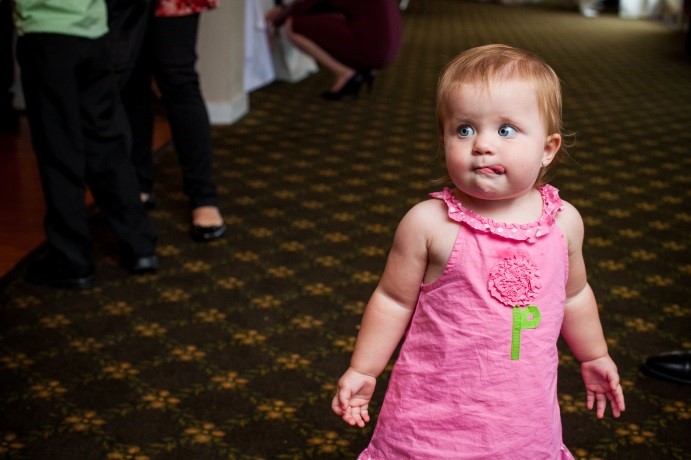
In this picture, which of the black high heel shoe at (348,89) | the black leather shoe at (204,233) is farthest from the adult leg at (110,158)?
the black high heel shoe at (348,89)

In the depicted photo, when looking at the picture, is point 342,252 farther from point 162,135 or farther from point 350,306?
point 162,135

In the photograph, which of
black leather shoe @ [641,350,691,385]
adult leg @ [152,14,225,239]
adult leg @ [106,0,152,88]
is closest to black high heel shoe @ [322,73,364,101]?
adult leg @ [152,14,225,239]

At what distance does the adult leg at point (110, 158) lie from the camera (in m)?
2.20

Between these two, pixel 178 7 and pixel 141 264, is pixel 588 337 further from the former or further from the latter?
pixel 178 7

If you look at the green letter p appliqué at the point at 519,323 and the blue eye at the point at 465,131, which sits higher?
the blue eye at the point at 465,131

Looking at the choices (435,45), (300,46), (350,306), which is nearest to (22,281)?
(350,306)

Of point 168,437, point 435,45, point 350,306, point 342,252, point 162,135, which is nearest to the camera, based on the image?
point 168,437

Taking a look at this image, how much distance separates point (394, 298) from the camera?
1.14 metres

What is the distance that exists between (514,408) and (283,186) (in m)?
2.35

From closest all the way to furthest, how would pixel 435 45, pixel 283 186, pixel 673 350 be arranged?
pixel 673 350 < pixel 283 186 < pixel 435 45

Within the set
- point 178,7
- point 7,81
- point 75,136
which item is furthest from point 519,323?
point 7,81

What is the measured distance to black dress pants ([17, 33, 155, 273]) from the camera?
210cm

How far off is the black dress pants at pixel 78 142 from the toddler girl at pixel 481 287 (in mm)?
1279

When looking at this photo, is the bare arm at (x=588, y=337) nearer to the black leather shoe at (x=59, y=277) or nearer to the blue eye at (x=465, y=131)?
the blue eye at (x=465, y=131)
